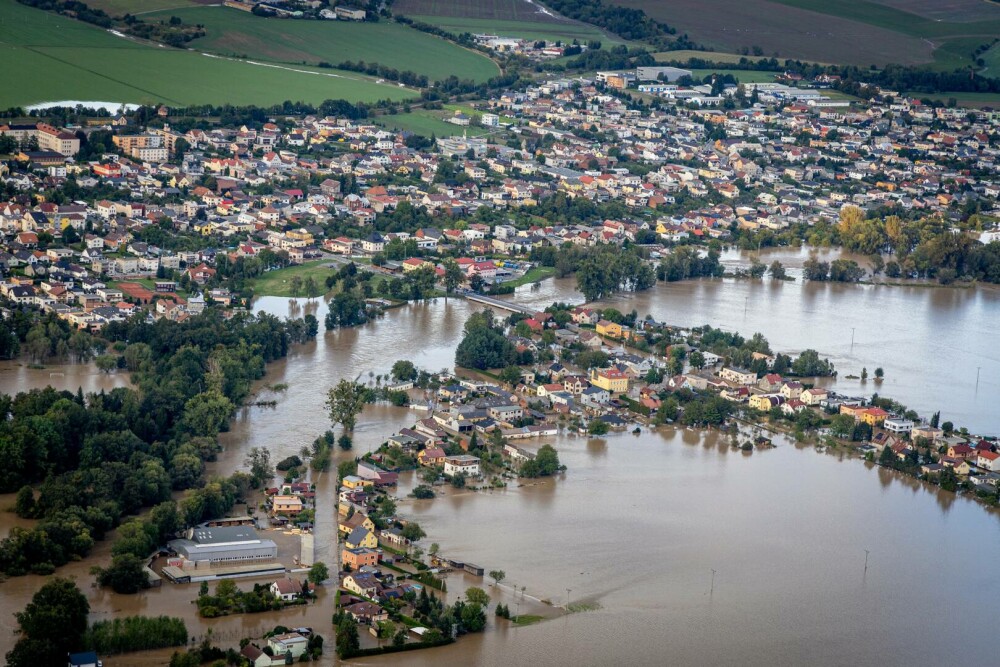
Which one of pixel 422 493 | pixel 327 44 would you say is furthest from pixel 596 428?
pixel 327 44

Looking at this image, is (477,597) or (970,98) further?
(970,98)

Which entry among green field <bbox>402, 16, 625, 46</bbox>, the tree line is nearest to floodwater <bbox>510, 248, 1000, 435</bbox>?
the tree line

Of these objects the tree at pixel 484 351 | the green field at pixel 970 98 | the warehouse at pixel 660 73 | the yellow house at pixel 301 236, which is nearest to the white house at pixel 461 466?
the tree at pixel 484 351

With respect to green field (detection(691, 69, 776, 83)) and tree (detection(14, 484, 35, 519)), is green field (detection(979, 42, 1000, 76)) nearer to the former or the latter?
green field (detection(691, 69, 776, 83))

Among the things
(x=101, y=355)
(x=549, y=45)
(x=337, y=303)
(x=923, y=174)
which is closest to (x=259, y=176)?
(x=337, y=303)

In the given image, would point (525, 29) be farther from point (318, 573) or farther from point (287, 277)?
point (318, 573)

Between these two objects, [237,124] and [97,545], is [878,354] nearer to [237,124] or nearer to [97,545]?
[97,545]

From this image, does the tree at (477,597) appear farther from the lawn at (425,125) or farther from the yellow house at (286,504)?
the lawn at (425,125)
